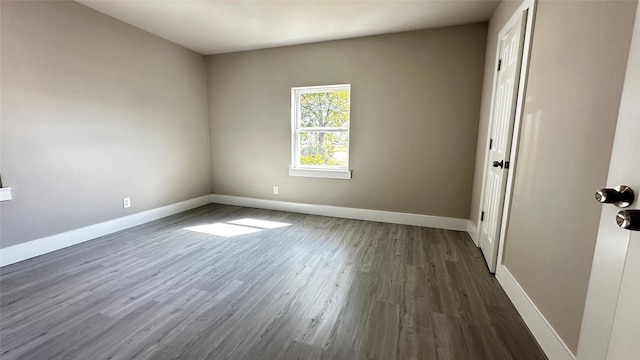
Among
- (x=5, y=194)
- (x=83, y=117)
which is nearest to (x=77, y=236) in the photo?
(x=5, y=194)

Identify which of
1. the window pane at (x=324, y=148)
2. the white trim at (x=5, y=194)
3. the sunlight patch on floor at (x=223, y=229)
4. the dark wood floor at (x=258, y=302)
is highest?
the window pane at (x=324, y=148)

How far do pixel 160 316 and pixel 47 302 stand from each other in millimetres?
898

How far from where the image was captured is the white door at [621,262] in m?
0.74

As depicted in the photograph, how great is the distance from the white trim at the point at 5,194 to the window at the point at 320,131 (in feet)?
9.80

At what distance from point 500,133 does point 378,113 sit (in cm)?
155

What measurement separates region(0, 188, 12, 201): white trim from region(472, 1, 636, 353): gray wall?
4.21 meters

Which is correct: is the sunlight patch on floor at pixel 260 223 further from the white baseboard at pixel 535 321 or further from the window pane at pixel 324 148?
the white baseboard at pixel 535 321

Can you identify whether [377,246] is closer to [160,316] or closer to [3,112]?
[160,316]

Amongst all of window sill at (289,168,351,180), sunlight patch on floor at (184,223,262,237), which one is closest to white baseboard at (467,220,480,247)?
window sill at (289,168,351,180)

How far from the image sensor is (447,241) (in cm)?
309

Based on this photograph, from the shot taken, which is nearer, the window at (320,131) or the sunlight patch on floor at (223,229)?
the sunlight patch on floor at (223,229)

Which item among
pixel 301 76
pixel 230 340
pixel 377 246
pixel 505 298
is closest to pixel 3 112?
pixel 230 340

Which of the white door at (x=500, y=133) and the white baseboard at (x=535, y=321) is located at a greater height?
the white door at (x=500, y=133)

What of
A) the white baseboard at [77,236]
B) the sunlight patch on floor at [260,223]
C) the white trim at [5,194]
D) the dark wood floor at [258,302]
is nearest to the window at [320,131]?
the sunlight patch on floor at [260,223]
